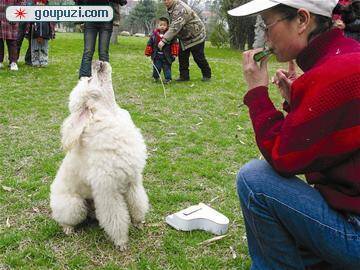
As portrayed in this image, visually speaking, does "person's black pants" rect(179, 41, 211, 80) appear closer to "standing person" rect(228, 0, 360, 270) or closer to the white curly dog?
the white curly dog

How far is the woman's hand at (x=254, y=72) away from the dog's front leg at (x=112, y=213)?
3.59 feet

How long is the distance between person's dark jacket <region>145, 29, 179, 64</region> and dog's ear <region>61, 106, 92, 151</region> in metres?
5.40

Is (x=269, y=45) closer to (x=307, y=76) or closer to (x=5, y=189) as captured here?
(x=307, y=76)

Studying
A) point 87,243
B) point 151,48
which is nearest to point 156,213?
point 87,243

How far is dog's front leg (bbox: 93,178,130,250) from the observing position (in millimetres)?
2625

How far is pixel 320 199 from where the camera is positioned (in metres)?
1.87

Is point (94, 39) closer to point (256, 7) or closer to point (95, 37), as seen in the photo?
point (95, 37)

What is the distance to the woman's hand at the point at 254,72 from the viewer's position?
6.55 ft

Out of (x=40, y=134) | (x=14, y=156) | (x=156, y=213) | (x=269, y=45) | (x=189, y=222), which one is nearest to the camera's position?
(x=269, y=45)

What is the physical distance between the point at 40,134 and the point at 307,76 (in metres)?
3.77

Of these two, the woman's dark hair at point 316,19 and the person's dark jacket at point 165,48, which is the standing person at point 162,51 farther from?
the woman's dark hair at point 316,19

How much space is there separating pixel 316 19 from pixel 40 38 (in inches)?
311

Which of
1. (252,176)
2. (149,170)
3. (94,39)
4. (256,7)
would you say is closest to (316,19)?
(256,7)

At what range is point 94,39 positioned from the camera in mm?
6785
